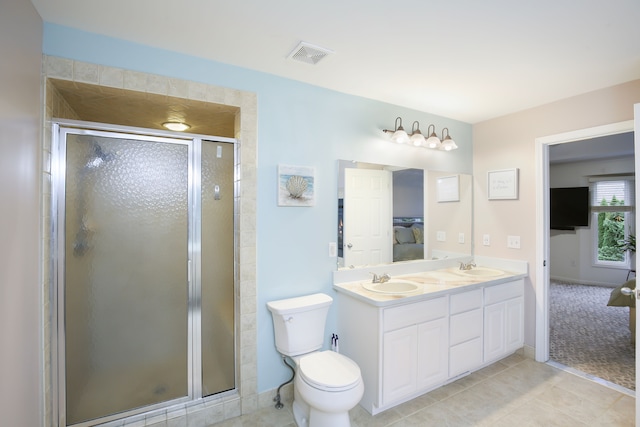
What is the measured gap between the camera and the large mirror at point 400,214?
100.0 inches

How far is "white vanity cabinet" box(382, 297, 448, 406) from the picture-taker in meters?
2.02

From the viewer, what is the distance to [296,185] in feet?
7.48

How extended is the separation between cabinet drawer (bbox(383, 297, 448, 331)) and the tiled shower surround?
37.5 inches

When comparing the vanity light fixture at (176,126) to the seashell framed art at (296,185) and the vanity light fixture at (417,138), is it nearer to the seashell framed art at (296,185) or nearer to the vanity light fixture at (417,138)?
the seashell framed art at (296,185)

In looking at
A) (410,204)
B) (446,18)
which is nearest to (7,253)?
(446,18)

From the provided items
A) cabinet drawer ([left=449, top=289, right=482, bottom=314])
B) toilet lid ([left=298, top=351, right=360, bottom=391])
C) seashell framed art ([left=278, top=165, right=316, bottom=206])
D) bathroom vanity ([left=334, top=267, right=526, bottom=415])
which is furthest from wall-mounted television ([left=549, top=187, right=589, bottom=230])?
toilet lid ([left=298, top=351, right=360, bottom=391])

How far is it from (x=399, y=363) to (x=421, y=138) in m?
1.96

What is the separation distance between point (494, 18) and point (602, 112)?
1.68 m

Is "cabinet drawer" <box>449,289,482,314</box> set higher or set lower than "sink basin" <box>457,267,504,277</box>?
lower

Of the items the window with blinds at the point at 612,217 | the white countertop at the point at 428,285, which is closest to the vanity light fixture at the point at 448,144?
the white countertop at the point at 428,285

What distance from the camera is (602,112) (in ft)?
8.07

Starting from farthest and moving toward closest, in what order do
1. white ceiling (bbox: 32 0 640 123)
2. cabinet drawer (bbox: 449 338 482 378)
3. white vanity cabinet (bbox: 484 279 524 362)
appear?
white vanity cabinet (bbox: 484 279 524 362)
cabinet drawer (bbox: 449 338 482 378)
white ceiling (bbox: 32 0 640 123)

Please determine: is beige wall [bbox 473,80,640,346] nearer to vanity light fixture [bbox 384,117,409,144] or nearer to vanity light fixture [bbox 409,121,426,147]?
vanity light fixture [bbox 409,121,426,147]

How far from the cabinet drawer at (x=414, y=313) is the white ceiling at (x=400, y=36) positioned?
1709mm
